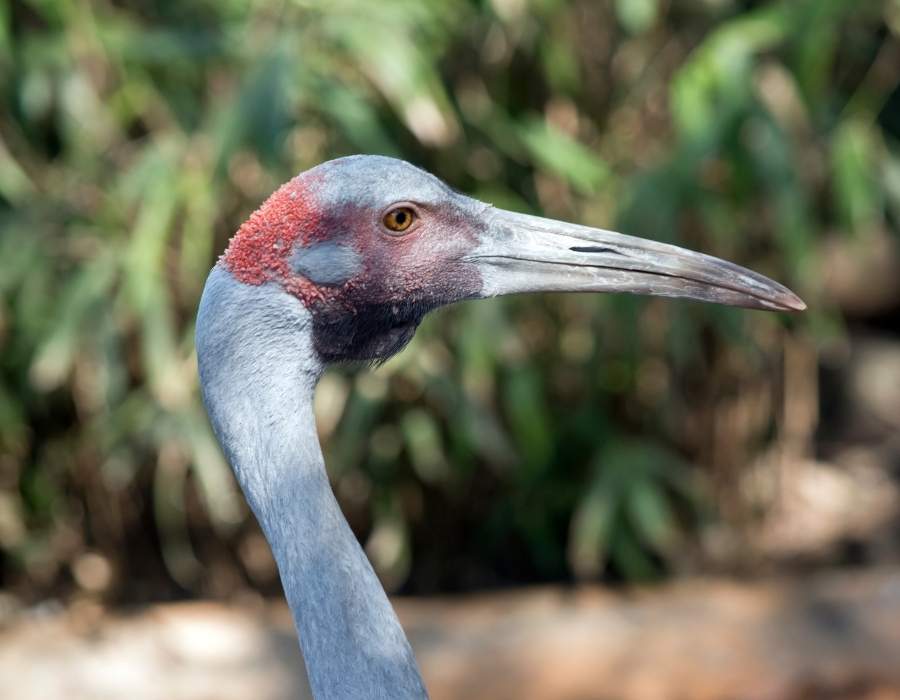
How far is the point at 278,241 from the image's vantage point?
222 cm

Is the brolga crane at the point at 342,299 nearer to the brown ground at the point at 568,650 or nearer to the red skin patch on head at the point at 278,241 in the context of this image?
the red skin patch on head at the point at 278,241

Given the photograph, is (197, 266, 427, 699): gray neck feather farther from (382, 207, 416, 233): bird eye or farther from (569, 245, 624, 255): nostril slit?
(569, 245, 624, 255): nostril slit

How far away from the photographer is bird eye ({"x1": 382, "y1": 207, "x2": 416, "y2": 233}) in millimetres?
2295

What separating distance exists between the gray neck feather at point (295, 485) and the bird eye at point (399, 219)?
22 cm

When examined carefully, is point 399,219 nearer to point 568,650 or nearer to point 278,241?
point 278,241

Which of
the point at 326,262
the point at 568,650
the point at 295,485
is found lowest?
the point at 568,650

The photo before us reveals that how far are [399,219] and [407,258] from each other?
7 centimetres

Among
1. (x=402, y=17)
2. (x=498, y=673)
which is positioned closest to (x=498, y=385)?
(x=498, y=673)

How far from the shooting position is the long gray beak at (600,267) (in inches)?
91.6

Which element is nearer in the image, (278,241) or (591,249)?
(278,241)

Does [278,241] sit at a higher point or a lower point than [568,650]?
higher

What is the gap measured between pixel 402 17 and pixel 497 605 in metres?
2.22

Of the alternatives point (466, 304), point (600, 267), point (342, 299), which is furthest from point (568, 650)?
point (342, 299)

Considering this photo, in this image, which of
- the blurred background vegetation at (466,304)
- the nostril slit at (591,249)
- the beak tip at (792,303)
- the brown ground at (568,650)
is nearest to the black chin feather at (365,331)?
the nostril slit at (591,249)
